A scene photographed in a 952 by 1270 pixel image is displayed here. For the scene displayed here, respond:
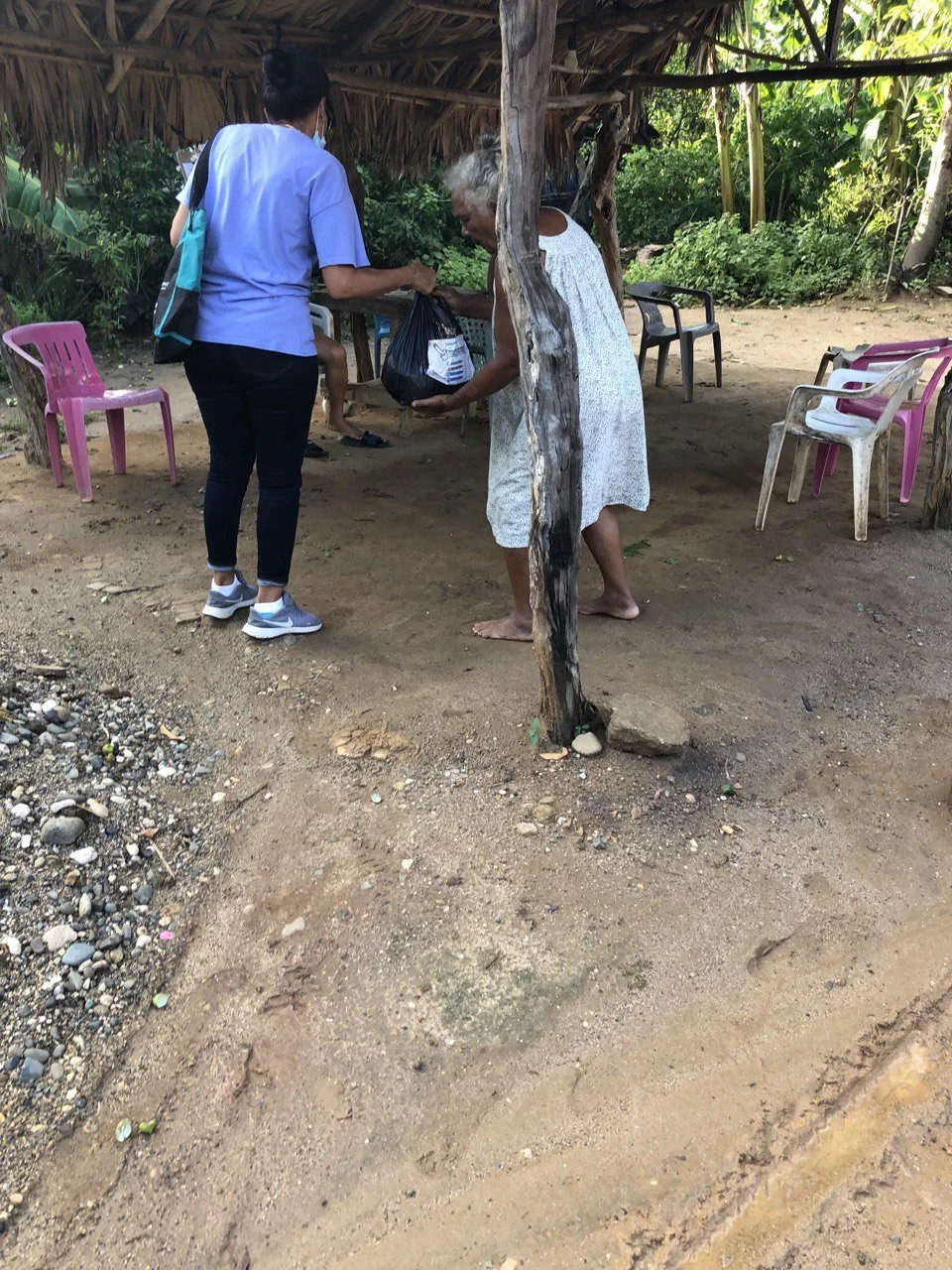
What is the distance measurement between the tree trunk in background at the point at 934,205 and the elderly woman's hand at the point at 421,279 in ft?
31.2

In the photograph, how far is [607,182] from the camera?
300 inches

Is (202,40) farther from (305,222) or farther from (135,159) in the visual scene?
(135,159)

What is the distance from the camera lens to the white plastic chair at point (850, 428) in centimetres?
441

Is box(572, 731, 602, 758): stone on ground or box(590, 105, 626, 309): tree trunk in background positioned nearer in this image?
box(572, 731, 602, 758): stone on ground

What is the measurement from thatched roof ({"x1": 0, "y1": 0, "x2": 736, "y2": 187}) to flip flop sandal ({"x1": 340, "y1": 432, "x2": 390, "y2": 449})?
1.97 meters

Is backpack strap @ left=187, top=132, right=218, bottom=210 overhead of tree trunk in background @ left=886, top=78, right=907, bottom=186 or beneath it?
beneath

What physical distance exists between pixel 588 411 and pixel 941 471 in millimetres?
2337

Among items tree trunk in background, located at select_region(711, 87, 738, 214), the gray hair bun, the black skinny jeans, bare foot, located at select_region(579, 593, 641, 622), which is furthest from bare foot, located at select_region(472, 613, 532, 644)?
tree trunk in background, located at select_region(711, 87, 738, 214)

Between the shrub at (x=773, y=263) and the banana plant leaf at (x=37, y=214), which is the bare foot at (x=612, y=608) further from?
the shrub at (x=773, y=263)

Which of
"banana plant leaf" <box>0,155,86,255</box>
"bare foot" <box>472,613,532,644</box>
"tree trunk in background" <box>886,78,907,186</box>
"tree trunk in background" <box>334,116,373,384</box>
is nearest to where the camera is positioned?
"bare foot" <box>472,613,532,644</box>

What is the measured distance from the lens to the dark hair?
286cm

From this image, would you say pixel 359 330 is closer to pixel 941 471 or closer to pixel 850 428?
pixel 850 428

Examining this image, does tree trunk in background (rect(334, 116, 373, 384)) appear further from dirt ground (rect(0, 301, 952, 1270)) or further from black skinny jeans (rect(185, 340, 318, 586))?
black skinny jeans (rect(185, 340, 318, 586))

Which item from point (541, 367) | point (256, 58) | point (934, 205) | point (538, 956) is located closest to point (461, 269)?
point (934, 205)
